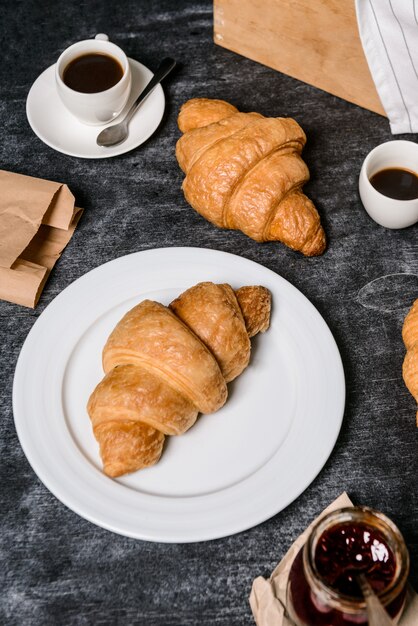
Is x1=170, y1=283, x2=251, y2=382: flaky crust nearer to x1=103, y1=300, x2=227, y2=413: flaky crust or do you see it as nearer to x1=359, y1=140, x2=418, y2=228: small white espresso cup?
x1=103, y1=300, x2=227, y2=413: flaky crust

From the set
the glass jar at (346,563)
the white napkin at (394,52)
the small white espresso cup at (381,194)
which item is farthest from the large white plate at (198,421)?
the white napkin at (394,52)

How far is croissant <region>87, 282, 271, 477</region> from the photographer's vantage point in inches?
47.1

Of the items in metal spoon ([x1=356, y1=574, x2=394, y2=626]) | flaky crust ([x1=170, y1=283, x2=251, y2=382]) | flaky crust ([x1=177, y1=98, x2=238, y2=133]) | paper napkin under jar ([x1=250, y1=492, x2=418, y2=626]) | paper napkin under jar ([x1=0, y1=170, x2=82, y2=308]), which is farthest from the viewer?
flaky crust ([x1=177, y1=98, x2=238, y2=133])

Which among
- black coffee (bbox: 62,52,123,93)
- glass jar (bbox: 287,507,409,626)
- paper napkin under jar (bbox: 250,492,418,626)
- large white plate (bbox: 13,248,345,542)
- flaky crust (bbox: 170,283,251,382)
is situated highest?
black coffee (bbox: 62,52,123,93)

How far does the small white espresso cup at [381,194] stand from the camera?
4.90 ft

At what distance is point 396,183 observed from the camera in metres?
1.54

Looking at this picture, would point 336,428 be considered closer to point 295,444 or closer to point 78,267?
point 295,444

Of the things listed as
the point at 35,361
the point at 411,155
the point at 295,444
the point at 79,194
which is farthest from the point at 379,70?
the point at 35,361

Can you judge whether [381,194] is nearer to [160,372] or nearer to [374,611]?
[160,372]

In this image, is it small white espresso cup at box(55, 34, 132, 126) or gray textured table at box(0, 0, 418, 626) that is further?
small white espresso cup at box(55, 34, 132, 126)

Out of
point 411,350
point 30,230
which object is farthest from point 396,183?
point 30,230

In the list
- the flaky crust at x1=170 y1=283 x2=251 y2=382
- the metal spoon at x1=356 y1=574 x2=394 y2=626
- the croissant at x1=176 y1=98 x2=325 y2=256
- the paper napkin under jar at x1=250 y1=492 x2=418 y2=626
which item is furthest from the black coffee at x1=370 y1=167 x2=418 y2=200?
the metal spoon at x1=356 y1=574 x2=394 y2=626

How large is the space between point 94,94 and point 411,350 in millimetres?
887

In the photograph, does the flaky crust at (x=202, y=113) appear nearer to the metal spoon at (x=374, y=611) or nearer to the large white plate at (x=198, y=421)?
the large white plate at (x=198, y=421)
